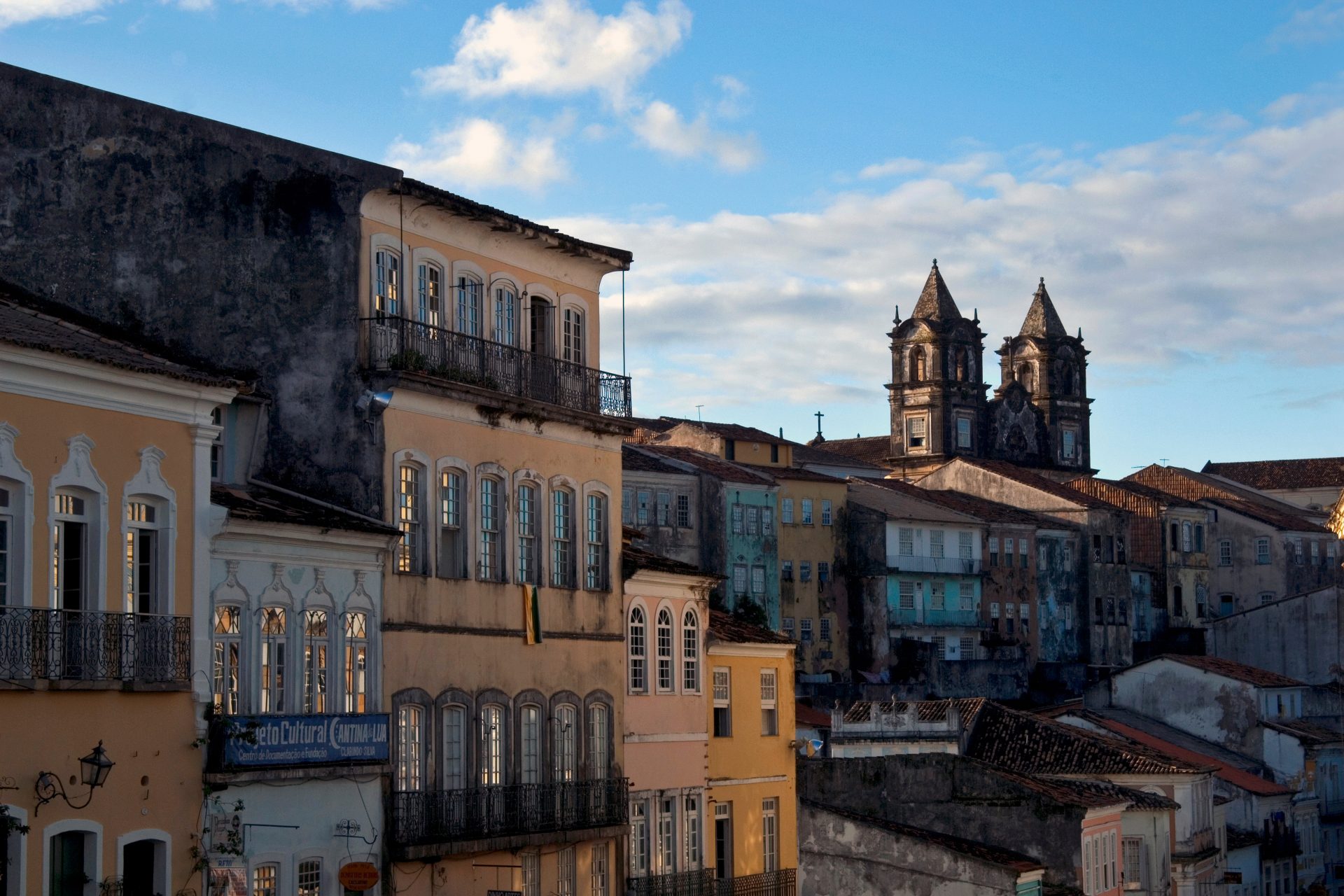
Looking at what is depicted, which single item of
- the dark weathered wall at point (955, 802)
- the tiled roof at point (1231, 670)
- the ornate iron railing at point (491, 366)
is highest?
the ornate iron railing at point (491, 366)

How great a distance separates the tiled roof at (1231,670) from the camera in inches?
3157

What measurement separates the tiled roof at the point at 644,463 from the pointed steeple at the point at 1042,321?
86410 millimetres

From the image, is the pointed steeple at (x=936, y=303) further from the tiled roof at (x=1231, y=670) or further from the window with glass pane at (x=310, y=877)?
the window with glass pane at (x=310, y=877)

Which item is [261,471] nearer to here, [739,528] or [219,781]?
[219,781]

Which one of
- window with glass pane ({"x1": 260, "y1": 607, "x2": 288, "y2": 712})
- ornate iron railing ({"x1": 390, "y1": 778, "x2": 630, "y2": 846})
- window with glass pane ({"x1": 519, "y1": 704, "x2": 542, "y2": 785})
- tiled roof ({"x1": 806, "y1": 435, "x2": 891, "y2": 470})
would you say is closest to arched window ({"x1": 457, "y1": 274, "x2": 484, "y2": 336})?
window with glass pane ({"x1": 519, "y1": 704, "x2": 542, "y2": 785})

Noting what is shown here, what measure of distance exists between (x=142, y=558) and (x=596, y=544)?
13.7m

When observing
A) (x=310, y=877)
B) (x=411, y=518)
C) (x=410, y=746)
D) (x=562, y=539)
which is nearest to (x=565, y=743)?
(x=562, y=539)

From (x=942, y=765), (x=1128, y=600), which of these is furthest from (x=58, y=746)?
(x=1128, y=600)

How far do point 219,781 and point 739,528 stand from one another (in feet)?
208

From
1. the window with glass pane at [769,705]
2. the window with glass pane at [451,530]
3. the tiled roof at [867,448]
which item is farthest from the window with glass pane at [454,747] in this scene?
the tiled roof at [867,448]

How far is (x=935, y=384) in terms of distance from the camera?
15450cm

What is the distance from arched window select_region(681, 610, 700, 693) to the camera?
43.4m

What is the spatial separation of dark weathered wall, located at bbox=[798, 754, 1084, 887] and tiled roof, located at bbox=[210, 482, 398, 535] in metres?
20.8

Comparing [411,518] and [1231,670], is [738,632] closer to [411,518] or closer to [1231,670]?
[411,518]
